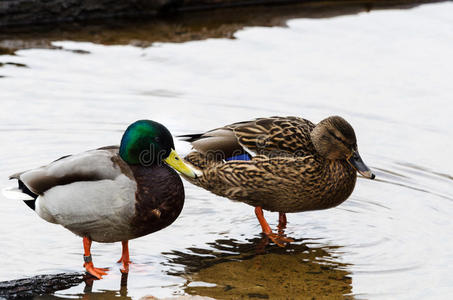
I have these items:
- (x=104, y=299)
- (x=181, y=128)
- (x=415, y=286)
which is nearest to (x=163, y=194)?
(x=104, y=299)

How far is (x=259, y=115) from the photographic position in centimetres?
770

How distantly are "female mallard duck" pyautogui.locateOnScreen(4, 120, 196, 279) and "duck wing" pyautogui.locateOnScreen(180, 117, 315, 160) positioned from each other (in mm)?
808

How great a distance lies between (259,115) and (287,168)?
2249 millimetres

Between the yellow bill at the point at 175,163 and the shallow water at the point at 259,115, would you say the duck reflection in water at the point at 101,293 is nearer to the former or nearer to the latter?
the shallow water at the point at 259,115

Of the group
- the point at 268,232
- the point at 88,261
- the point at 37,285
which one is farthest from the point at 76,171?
the point at 268,232

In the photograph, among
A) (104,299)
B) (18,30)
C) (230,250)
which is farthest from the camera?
(18,30)

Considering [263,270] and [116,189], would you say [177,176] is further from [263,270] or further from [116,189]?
[263,270]

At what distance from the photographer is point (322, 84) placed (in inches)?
337

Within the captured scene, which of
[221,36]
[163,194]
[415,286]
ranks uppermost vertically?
[221,36]

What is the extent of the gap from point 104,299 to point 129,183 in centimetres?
67

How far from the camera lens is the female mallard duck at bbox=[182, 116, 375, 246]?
5.51 meters

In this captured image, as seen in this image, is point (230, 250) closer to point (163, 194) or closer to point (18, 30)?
point (163, 194)

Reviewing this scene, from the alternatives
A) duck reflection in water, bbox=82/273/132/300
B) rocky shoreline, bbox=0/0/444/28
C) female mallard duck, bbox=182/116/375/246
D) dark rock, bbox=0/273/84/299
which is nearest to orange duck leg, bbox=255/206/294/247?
female mallard duck, bbox=182/116/375/246

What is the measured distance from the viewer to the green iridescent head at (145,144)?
484 centimetres
